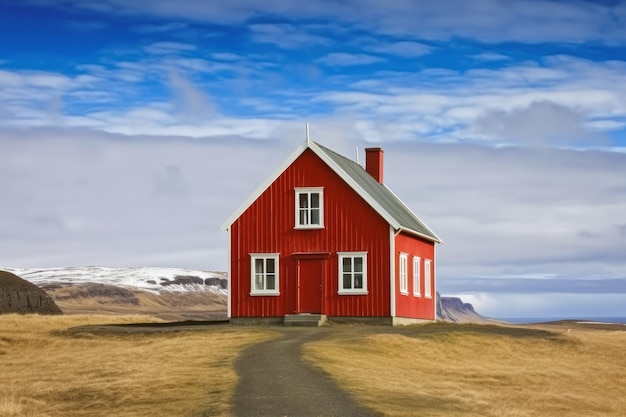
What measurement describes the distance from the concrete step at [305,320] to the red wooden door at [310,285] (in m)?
0.40

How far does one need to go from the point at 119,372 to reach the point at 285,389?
8.16m

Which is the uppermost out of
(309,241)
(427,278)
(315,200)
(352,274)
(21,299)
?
(315,200)

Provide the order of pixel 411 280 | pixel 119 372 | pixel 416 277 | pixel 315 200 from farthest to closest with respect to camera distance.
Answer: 1. pixel 416 277
2. pixel 411 280
3. pixel 315 200
4. pixel 119 372

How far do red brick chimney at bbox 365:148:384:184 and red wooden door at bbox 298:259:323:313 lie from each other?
12710 millimetres

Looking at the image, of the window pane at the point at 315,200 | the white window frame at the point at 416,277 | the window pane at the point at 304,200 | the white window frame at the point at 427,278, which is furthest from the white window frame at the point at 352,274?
the white window frame at the point at 427,278

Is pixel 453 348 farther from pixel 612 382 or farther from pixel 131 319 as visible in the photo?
pixel 131 319

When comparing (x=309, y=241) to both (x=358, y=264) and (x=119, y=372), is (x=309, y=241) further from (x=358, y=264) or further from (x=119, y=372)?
(x=119, y=372)

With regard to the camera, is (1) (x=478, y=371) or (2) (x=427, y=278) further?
(2) (x=427, y=278)

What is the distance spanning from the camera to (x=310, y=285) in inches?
1831

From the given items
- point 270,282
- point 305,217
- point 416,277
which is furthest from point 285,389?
point 416,277

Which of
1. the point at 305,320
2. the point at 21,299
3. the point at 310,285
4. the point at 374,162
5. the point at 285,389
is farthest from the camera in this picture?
the point at 21,299

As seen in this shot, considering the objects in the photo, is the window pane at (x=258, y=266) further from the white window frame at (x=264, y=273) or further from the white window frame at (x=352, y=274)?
the white window frame at (x=352, y=274)

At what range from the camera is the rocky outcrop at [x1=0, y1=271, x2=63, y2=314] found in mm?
72231

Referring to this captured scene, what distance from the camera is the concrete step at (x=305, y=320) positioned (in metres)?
45.3
